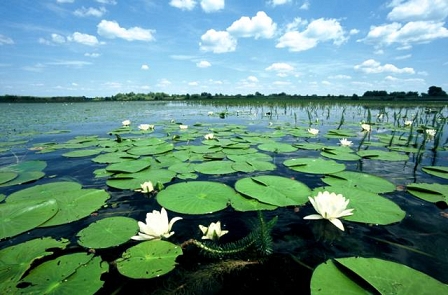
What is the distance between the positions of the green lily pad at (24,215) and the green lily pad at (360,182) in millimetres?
3504

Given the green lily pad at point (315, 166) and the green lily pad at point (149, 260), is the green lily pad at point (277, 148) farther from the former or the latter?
the green lily pad at point (149, 260)

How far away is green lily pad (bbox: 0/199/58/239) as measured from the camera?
224 cm

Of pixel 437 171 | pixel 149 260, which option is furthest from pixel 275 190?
pixel 437 171

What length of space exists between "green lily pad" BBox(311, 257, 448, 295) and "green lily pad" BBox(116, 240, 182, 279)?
3.48ft

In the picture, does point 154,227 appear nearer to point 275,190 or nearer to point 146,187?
point 146,187

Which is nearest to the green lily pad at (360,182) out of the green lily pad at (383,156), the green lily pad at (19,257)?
the green lily pad at (383,156)

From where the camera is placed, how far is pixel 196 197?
292cm

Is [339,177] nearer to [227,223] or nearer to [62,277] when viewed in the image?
[227,223]

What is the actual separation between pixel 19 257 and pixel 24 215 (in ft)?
2.38

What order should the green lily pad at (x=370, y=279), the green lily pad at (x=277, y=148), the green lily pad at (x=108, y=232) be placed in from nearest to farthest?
the green lily pad at (x=370, y=279) → the green lily pad at (x=108, y=232) → the green lily pad at (x=277, y=148)

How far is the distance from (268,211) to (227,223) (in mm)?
539

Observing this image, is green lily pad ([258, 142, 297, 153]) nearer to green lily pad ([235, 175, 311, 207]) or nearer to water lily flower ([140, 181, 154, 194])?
green lily pad ([235, 175, 311, 207])

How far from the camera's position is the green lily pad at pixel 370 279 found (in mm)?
1446

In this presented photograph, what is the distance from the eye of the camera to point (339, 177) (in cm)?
357
